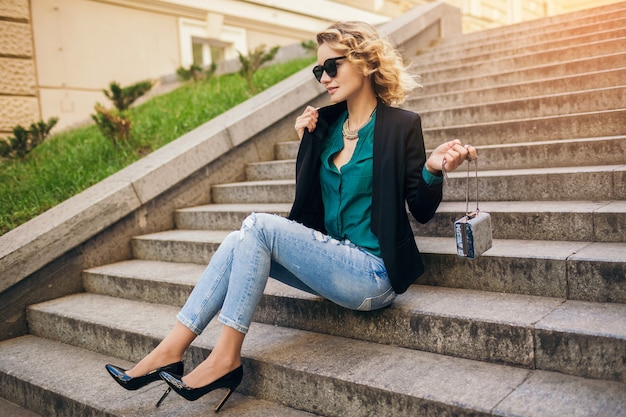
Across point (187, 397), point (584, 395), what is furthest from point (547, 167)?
point (187, 397)

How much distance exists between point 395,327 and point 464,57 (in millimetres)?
5207

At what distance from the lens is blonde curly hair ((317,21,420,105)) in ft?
8.99

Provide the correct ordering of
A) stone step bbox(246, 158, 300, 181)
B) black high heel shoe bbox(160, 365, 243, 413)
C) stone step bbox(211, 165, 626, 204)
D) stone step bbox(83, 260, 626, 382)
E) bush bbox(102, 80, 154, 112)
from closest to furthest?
stone step bbox(83, 260, 626, 382) < black high heel shoe bbox(160, 365, 243, 413) < stone step bbox(211, 165, 626, 204) < stone step bbox(246, 158, 300, 181) < bush bbox(102, 80, 154, 112)

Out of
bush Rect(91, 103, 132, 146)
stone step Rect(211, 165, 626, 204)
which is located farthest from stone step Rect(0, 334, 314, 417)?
bush Rect(91, 103, 132, 146)

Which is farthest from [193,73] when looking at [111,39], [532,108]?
[532,108]

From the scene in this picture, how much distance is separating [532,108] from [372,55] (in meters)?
2.46

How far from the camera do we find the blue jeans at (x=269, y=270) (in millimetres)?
2553

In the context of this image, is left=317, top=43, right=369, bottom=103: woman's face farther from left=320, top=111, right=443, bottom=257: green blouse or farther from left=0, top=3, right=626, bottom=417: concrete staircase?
→ left=0, top=3, right=626, bottom=417: concrete staircase

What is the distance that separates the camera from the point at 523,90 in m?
5.18

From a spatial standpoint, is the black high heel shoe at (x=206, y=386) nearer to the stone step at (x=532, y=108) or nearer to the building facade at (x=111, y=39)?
the stone step at (x=532, y=108)

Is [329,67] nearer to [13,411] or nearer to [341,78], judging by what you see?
[341,78]

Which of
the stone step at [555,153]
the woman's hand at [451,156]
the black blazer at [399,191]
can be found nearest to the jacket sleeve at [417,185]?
the black blazer at [399,191]

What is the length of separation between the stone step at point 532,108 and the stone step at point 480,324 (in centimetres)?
234

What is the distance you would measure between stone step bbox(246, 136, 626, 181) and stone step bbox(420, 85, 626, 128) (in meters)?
0.75
